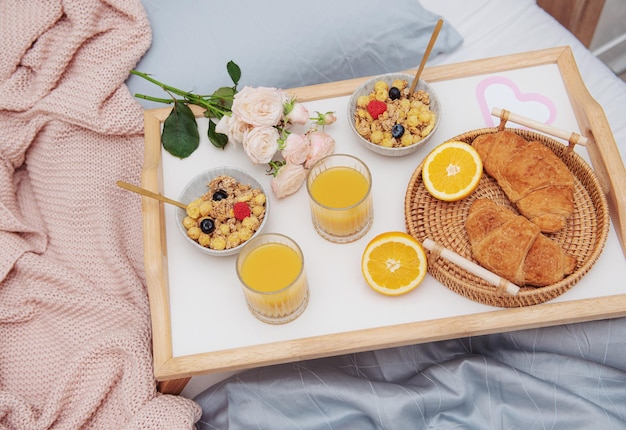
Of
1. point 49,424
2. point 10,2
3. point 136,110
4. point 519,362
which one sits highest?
point 10,2

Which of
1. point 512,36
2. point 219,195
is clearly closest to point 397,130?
point 219,195

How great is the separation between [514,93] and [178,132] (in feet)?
2.28

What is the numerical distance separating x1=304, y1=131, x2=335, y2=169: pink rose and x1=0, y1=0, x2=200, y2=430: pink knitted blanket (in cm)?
41

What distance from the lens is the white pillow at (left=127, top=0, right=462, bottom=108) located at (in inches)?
54.0

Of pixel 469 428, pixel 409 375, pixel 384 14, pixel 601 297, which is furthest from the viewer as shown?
pixel 384 14

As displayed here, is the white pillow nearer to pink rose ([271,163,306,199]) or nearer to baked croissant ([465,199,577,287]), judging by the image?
pink rose ([271,163,306,199])

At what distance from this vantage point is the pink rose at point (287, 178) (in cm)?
115

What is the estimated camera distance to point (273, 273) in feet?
3.48

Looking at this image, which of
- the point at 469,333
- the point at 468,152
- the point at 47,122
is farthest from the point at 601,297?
the point at 47,122

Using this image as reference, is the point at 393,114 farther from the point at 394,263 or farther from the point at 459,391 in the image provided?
the point at 459,391

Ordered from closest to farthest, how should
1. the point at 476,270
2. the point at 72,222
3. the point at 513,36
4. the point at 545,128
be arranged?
1. the point at 476,270
2. the point at 545,128
3. the point at 72,222
4. the point at 513,36

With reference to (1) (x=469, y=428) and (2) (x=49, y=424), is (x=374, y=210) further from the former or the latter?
(2) (x=49, y=424)

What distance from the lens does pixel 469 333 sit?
3.39 ft

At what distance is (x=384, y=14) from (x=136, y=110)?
2.01 ft
